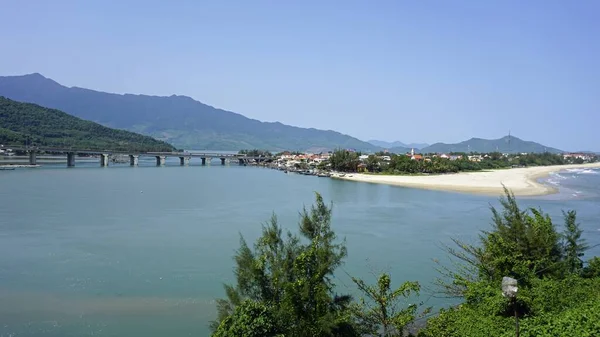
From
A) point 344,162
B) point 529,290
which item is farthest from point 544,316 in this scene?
point 344,162

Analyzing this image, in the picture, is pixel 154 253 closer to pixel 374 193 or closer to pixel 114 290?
pixel 114 290

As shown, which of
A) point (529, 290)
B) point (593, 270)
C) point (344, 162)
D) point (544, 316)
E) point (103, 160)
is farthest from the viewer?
point (103, 160)

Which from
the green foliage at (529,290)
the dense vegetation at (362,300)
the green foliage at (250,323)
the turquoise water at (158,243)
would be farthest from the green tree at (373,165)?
the green foliage at (250,323)

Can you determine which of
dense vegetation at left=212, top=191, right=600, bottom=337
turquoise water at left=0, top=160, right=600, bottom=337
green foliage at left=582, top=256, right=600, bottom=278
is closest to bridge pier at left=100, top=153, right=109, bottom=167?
turquoise water at left=0, top=160, right=600, bottom=337

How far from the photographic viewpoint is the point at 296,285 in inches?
246

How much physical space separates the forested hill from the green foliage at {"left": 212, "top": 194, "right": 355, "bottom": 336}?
7132 centimetres

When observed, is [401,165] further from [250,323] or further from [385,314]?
[250,323]

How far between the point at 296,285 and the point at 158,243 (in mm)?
12201

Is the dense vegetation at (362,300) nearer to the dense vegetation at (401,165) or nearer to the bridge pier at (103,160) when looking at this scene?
the dense vegetation at (401,165)

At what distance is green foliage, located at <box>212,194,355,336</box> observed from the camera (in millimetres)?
6094

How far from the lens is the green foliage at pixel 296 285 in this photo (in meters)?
6.09

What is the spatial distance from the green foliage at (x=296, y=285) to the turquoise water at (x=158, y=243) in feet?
10.9

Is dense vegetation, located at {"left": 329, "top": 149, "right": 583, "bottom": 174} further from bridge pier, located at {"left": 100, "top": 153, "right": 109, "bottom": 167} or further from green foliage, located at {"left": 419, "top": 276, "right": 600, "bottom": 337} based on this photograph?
green foliage, located at {"left": 419, "top": 276, "right": 600, "bottom": 337}

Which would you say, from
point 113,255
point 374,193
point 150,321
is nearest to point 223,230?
point 113,255
